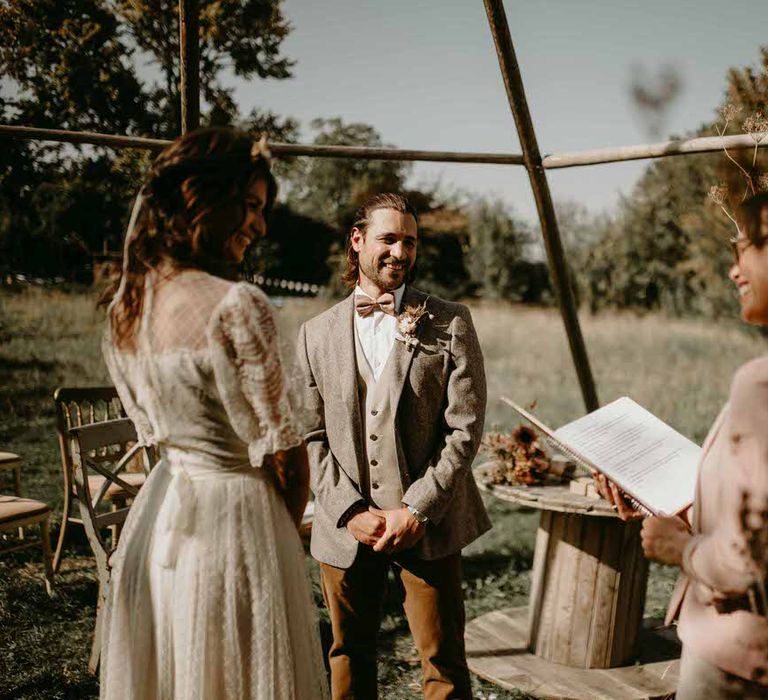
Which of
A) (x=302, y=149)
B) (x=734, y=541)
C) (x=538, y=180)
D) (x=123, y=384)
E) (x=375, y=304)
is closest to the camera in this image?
(x=734, y=541)

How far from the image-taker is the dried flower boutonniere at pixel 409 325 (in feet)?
8.82

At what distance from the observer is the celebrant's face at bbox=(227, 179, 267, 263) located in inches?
74.4

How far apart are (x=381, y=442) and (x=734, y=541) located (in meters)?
1.38

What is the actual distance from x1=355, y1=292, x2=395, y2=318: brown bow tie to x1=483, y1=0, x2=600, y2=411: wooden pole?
1.49m

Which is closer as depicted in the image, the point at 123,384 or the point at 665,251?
the point at 123,384

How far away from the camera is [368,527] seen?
263 centimetres

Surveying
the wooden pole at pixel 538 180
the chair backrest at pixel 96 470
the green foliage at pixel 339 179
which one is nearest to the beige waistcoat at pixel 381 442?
the chair backrest at pixel 96 470

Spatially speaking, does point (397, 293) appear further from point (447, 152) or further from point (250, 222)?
point (447, 152)

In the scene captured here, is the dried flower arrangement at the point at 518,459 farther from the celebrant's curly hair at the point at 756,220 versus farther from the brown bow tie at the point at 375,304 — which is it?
the celebrant's curly hair at the point at 756,220

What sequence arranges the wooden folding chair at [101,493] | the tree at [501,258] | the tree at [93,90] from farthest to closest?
the tree at [501,258], the tree at [93,90], the wooden folding chair at [101,493]

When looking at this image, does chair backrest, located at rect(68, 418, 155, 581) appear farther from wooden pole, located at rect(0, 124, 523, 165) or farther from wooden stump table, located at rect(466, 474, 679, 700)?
wooden stump table, located at rect(466, 474, 679, 700)

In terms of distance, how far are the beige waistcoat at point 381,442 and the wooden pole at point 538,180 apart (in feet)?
5.55

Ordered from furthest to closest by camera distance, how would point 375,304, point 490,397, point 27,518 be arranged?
point 490,397
point 27,518
point 375,304

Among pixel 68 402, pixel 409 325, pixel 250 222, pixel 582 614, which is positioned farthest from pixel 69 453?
pixel 250 222
